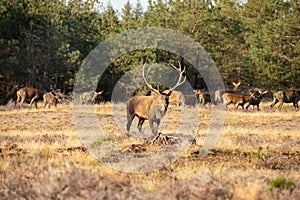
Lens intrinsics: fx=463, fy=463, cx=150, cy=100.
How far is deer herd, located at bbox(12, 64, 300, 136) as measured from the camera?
16.0 metres

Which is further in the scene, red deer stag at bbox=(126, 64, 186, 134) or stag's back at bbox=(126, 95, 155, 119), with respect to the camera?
stag's back at bbox=(126, 95, 155, 119)

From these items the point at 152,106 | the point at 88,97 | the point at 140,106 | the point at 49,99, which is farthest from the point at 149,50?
the point at 152,106

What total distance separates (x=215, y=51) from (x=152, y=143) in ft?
93.8

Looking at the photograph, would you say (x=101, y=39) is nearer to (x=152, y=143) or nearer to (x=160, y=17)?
(x=160, y=17)

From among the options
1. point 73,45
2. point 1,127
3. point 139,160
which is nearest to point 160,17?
point 73,45

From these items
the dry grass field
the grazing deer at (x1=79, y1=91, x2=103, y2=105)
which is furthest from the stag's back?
the grazing deer at (x1=79, y1=91, x2=103, y2=105)

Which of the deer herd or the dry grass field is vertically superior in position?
the deer herd

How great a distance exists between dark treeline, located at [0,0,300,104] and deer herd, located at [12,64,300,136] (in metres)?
1.69

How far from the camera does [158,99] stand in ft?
52.3

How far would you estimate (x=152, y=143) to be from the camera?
1205cm

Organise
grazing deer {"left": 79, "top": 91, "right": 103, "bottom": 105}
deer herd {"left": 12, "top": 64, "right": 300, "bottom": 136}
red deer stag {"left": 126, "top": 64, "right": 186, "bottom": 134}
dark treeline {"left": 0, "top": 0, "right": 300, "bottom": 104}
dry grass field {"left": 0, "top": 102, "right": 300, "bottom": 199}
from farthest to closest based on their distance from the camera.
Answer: grazing deer {"left": 79, "top": 91, "right": 103, "bottom": 105}
dark treeline {"left": 0, "top": 0, "right": 300, "bottom": 104}
deer herd {"left": 12, "top": 64, "right": 300, "bottom": 136}
red deer stag {"left": 126, "top": 64, "right": 186, "bottom": 134}
dry grass field {"left": 0, "top": 102, "right": 300, "bottom": 199}

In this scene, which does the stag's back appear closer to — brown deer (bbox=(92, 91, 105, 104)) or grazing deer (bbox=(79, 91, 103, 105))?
grazing deer (bbox=(79, 91, 103, 105))

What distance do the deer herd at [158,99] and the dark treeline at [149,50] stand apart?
169cm

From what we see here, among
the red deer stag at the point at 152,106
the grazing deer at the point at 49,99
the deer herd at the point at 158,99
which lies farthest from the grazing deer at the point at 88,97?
the red deer stag at the point at 152,106
